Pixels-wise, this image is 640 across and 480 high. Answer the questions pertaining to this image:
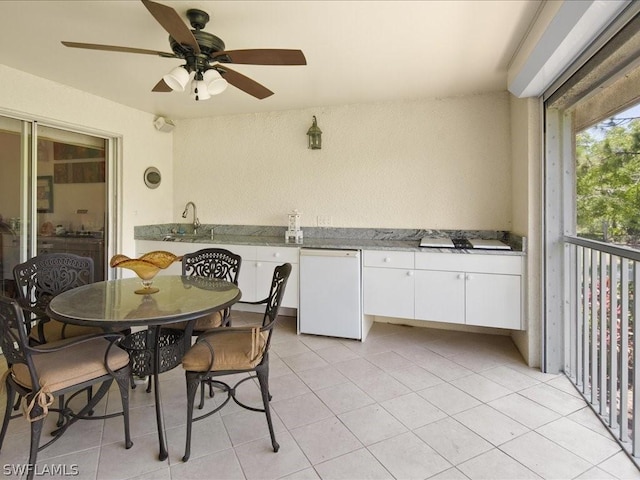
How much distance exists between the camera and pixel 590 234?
228 cm

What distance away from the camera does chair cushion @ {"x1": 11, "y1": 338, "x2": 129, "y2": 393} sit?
157cm

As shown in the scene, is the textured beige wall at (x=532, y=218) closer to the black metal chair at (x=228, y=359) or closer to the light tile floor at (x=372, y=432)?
the light tile floor at (x=372, y=432)

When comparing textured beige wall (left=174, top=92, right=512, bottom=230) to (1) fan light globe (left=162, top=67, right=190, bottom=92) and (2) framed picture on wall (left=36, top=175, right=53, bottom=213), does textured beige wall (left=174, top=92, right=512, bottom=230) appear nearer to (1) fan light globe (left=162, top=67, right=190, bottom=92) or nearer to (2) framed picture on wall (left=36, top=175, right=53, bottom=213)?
(2) framed picture on wall (left=36, top=175, right=53, bottom=213)

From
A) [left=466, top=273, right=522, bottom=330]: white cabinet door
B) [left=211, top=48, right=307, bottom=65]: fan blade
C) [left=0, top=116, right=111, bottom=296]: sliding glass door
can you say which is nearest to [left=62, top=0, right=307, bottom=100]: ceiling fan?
[left=211, top=48, right=307, bottom=65]: fan blade

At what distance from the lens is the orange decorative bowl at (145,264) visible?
1946 millimetres

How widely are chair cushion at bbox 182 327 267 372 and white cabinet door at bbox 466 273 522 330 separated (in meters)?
1.95

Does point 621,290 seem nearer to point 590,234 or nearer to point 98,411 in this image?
point 590,234

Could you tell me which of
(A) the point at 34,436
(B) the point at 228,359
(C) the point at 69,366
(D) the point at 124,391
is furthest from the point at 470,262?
(A) the point at 34,436

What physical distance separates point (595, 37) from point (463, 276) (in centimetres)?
182

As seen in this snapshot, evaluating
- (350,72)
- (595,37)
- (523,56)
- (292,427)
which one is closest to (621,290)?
(595,37)

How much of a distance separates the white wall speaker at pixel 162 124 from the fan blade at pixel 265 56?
2596 mm

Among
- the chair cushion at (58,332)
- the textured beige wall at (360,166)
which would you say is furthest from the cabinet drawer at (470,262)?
the chair cushion at (58,332)

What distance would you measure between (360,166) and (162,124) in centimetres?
250

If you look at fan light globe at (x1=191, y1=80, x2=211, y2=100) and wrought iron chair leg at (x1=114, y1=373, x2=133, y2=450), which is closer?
wrought iron chair leg at (x1=114, y1=373, x2=133, y2=450)
